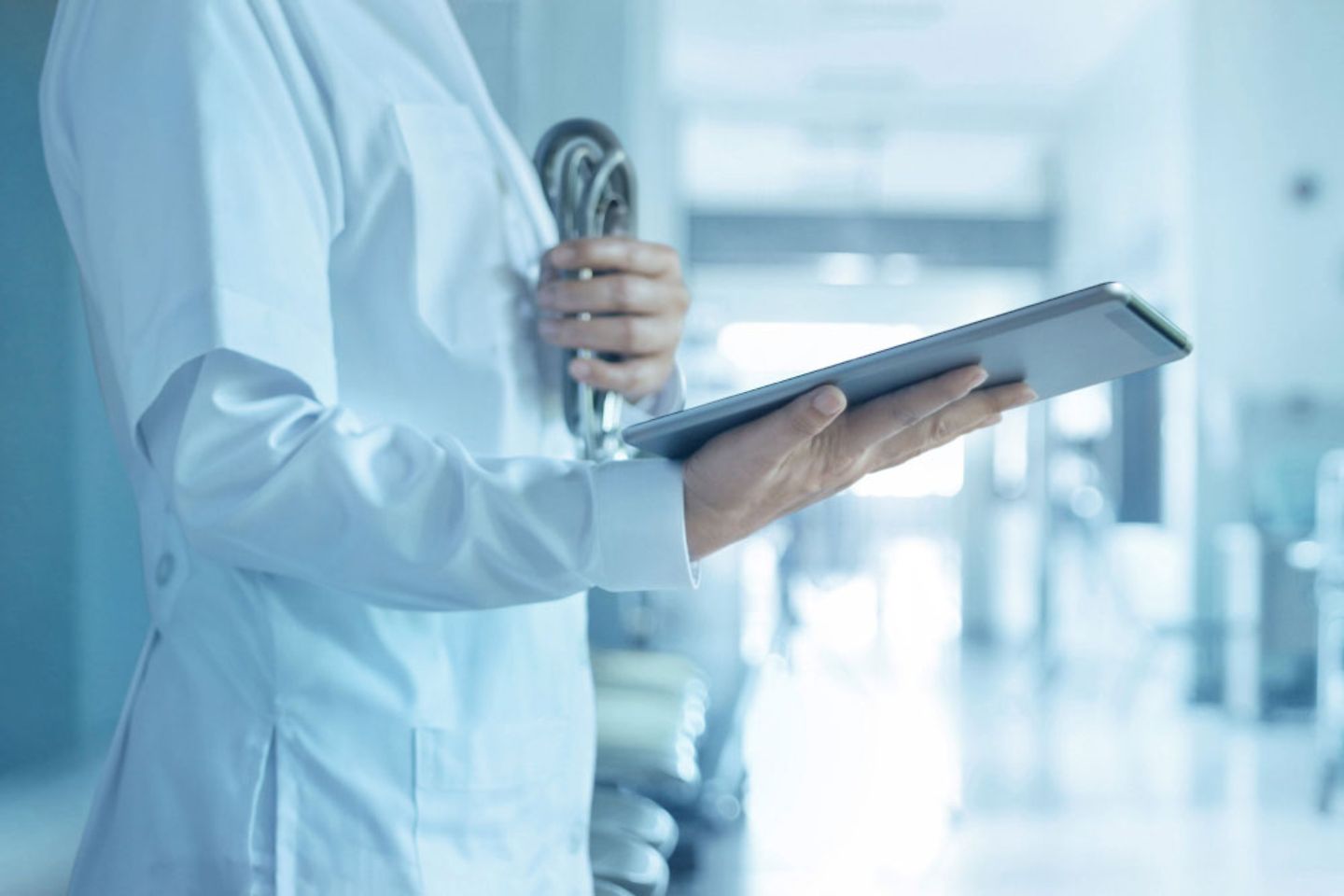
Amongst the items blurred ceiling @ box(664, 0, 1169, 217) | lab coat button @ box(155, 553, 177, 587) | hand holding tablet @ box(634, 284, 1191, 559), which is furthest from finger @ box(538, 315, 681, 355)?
blurred ceiling @ box(664, 0, 1169, 217)

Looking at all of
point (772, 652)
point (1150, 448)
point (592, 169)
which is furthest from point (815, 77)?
point (592, 169)

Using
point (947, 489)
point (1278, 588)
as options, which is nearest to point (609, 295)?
point (1278, 588)

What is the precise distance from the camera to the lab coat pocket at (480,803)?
71cm

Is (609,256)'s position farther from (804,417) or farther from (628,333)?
(804,417)

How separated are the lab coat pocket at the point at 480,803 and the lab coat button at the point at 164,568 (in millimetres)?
172

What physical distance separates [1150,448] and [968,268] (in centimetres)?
256

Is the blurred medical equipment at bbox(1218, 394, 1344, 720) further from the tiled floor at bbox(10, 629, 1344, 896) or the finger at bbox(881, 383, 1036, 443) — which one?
the finger at bbox(881, 383, 1036, 443)

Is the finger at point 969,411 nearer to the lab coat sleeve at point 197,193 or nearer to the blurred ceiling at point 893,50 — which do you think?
the lab coat sleeve at point 197,193

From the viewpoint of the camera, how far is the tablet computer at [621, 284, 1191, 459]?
0.63 metres

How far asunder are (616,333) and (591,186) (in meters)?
0.16

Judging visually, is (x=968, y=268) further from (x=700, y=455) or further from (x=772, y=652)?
(x=700, y=455)

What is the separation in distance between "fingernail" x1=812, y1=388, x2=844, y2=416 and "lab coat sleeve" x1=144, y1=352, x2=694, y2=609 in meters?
0.09

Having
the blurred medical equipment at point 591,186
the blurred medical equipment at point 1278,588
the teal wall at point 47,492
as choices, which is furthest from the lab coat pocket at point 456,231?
the blurred medical equipment at point 1278,588

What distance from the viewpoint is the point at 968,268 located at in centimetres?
846
